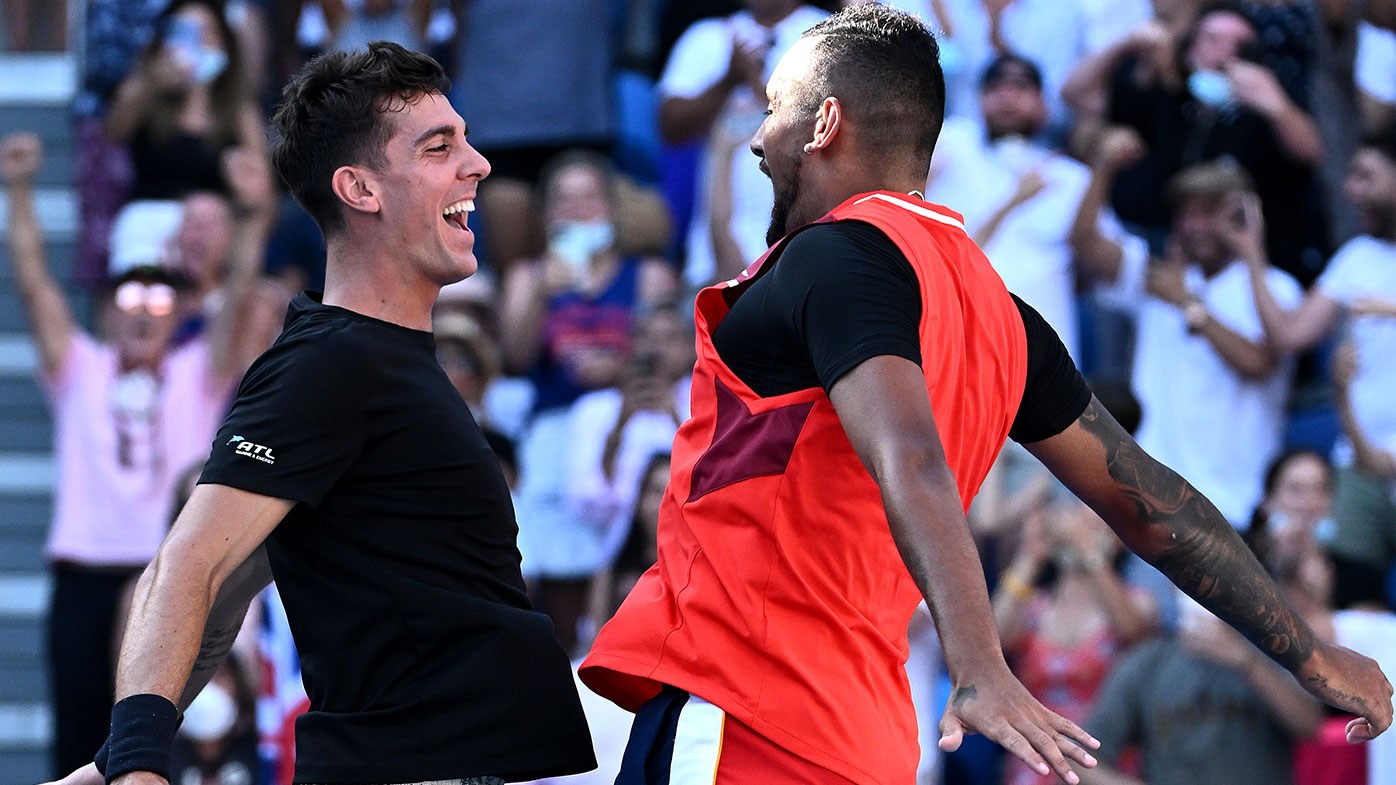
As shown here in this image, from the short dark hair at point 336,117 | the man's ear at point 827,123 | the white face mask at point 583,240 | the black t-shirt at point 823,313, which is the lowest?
the white face mask at point 583,240

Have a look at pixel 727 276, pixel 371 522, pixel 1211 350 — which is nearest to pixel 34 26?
pixel 727 276

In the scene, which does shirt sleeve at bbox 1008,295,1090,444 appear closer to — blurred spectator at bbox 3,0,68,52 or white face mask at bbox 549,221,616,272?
white face mask at bbox 549,221,616,272

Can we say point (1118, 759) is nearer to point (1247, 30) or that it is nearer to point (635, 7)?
point (1247, 30)

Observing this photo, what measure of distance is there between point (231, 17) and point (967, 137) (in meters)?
3.44

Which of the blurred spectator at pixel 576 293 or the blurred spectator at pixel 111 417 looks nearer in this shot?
the blurred spectator at pixel 111 417

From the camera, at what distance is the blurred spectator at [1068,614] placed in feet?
18.2

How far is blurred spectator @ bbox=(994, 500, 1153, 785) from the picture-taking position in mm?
5539

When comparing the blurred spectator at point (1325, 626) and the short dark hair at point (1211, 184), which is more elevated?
the short dark hair at point (1211, 184)

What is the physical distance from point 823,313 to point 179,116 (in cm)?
577

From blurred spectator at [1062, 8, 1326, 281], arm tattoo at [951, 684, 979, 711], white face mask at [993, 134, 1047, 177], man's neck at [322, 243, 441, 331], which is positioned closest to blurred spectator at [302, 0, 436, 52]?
white face mask at [993, 134, 1047, 177]

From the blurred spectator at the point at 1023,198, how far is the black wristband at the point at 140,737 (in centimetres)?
450

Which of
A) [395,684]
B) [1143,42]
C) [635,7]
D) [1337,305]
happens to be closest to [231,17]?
[635,7]

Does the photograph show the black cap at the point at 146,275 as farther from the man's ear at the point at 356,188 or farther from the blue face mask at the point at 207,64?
the man's ear at the point at 356,188

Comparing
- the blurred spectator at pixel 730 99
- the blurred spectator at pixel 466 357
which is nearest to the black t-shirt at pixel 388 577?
the blurred spectator at pixel 466 357
